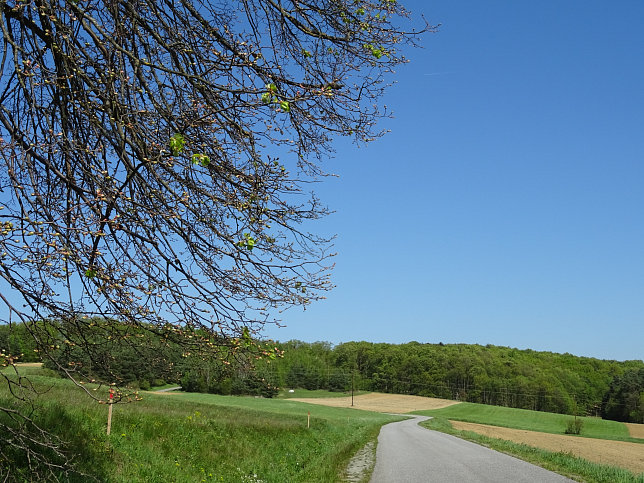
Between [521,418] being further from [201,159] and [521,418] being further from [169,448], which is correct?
[201,159]

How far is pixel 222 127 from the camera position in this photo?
13.9 feet

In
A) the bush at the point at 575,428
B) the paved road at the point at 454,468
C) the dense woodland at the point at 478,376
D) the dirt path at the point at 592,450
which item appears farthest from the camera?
the dense woodland at the point at 478,376

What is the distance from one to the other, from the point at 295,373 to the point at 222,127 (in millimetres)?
103987

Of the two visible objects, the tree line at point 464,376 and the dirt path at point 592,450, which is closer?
the dirt path at point 592,450

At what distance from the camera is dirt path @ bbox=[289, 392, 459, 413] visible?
82812 millimetres

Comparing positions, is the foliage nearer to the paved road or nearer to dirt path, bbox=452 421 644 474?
dirt path, bbox=452 421 644 474

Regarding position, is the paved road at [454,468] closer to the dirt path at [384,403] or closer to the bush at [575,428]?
the bush at [575,428]

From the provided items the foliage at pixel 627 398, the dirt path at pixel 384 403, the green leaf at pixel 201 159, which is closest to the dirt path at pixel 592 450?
the green leaf at pixel 201 159

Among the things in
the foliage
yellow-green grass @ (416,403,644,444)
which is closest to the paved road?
yellow-green grass @ (416,403,644,444)

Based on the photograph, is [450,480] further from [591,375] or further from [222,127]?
[591,375]

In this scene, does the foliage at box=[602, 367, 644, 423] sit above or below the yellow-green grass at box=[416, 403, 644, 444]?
above

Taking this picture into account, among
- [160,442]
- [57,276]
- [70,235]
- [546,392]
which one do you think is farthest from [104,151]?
[546,392]

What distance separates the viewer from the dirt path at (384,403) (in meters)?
82.8

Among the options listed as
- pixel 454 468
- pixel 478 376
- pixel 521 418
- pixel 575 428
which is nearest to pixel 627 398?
pixel 478 376
